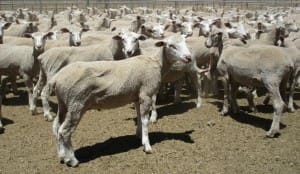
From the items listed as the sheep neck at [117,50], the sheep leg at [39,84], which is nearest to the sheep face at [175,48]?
the sheep neck at [117,50]

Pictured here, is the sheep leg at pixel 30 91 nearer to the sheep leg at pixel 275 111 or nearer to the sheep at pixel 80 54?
the sheep at pixel 80 54

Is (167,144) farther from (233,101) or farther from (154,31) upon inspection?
(154,31)

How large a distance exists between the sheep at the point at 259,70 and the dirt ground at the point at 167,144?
1.87ft

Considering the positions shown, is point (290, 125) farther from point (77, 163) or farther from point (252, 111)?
point (77, 163)

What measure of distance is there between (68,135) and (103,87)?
36.0 inches

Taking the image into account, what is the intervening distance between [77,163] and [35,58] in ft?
14.7

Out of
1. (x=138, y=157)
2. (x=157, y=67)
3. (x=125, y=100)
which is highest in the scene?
(x=157, y=67)

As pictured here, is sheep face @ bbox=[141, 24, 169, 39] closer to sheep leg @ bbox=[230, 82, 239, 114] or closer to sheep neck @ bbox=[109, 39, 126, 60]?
sheep neck @ bbox=[109, 39, 126, 60]

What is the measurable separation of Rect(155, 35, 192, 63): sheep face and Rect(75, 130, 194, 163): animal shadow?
151cm

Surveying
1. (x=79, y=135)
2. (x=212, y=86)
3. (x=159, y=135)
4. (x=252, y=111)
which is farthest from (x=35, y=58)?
(x=252, y=111)

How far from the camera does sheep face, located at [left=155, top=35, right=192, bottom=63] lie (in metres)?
7.11

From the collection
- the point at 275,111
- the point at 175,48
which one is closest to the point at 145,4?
the point at 175,48

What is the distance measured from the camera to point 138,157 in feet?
21.9

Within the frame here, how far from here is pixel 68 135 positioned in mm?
6145
